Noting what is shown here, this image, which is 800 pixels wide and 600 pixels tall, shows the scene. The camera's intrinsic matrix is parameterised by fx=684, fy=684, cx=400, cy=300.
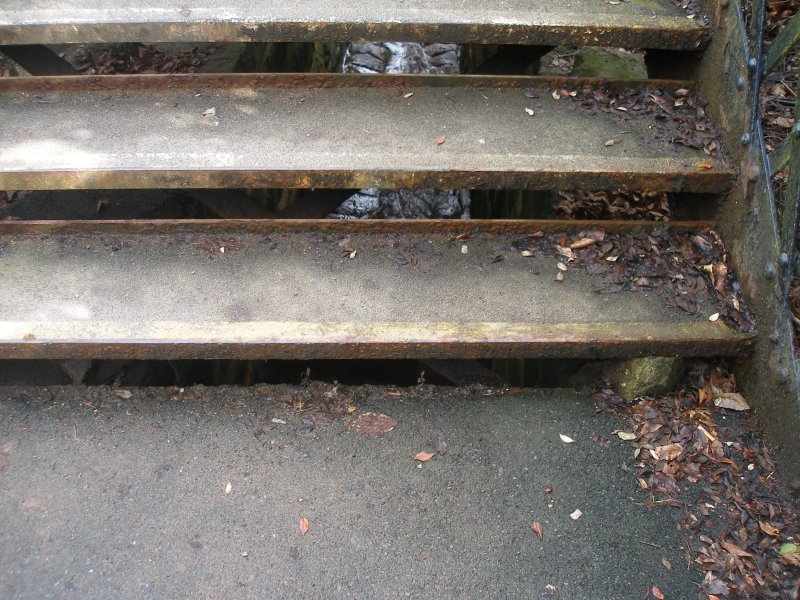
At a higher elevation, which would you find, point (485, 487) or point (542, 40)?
point (542, 40)

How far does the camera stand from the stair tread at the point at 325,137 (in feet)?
9.65

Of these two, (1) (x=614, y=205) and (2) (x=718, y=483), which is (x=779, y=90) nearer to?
→ (1) (x=614, y=205)

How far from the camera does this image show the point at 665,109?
329 cm

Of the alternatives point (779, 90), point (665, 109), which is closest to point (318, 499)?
point (665, 109)

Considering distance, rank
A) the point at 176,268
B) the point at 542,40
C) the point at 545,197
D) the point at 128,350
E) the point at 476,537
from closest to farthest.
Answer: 1. the point at 476,537
2. the point at 128,350
3. the point at 176,268
4. the point at 542,40
5. the point at 545,197

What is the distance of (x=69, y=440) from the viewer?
276cm

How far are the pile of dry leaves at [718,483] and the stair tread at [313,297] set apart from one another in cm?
25

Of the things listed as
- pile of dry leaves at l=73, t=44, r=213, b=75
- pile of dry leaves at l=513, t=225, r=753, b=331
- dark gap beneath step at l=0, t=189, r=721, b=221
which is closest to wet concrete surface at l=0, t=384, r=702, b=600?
pile of dry leaves at l=513, t=225, r=753, b=331

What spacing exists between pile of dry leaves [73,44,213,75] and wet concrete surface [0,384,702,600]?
8.23 ft

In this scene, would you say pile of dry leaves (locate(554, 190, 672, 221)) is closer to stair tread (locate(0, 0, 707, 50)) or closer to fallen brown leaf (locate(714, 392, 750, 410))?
stair tread (locate(0, 0, 707, 50))

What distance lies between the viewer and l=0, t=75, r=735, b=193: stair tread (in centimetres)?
294

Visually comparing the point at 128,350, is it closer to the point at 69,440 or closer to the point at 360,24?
the point at 69,440

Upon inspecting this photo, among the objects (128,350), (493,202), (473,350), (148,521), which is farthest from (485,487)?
(493,202)

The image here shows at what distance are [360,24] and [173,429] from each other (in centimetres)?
199
